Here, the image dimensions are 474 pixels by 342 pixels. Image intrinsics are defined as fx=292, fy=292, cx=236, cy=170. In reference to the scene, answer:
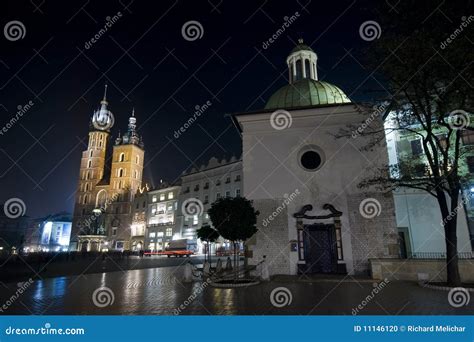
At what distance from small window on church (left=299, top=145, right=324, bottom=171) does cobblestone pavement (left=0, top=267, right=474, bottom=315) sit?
683 cm

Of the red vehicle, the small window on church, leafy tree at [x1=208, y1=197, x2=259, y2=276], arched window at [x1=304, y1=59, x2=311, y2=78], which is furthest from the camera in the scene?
the red vehicle

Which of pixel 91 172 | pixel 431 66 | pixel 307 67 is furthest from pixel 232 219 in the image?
pixel 91 172

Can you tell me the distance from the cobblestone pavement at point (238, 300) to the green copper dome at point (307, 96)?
465 inches

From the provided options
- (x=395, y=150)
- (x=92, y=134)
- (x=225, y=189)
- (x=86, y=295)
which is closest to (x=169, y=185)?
(x=225, y=189)

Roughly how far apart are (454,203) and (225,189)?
4258cm

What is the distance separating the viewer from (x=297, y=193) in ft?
53.9

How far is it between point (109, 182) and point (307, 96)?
7519 centimetres

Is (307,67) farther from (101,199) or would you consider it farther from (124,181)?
(101,199)

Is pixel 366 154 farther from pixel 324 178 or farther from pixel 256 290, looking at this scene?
pixel 256 290

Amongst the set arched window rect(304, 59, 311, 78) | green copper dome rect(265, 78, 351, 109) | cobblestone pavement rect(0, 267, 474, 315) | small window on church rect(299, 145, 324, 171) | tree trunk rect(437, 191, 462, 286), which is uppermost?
arched window rect(304, 59, 311, 78)

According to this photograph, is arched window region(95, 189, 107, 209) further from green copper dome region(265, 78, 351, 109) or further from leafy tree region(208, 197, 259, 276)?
leafy tree region(208, 197, 259, 276)

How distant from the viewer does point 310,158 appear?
1716cm

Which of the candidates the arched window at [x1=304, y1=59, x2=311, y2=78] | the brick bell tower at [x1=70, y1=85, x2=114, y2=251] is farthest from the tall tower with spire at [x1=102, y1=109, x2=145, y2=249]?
the arched window at [x1=304, y1=59, x2=311, y2=78]

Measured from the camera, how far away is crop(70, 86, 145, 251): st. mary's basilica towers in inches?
2958
